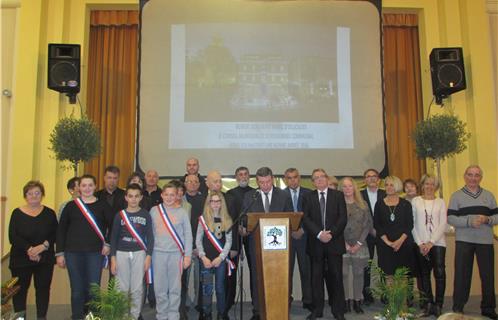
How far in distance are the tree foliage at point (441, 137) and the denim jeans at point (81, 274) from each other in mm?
4475

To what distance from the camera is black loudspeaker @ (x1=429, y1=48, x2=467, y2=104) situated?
21.7ft

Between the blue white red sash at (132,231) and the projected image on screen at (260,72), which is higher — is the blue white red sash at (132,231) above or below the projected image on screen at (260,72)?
below

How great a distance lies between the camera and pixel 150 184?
505 centimetres

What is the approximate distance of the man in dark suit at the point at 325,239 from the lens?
4.20 meters

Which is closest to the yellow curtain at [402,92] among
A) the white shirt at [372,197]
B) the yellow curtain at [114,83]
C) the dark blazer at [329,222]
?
the white shirt at [372,197]

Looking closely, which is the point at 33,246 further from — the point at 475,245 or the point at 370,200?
the point at 475,245

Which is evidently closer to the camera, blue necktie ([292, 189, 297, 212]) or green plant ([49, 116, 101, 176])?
blue necktie ([292, 189, 297, 212])

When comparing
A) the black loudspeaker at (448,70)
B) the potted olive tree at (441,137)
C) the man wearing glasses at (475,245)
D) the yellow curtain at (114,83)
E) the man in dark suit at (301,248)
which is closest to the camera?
the man wearing glasses at (475,245)

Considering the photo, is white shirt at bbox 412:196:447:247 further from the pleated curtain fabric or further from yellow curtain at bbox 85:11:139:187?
yellow curtain at bbox 85:11:139:187

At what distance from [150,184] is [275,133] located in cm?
232

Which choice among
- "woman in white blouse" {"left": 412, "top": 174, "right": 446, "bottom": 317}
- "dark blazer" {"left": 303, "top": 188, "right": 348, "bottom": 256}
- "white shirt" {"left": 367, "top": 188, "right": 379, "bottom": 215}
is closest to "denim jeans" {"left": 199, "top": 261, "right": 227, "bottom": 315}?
"dark blazer" {"left": 303, "top": 188, "right": 348, "bottom": 256}

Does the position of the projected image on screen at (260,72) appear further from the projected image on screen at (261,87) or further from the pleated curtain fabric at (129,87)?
the pleated curtain fabric at (129,87)

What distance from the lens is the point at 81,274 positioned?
13.4ft

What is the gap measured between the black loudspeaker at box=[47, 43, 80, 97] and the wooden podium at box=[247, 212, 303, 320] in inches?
153
